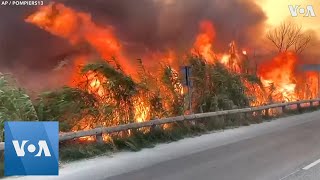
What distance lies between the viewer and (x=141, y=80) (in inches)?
589

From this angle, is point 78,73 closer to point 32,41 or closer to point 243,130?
point 32,41

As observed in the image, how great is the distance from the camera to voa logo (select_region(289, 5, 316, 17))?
96.7ft

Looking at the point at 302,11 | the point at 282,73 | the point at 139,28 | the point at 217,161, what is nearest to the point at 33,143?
the point at 217,161

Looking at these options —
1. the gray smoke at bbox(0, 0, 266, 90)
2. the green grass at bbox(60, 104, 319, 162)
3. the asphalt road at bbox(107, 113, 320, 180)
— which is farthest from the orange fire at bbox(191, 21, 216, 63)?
the asphalt road at bbox(107, 113, 320, 180)

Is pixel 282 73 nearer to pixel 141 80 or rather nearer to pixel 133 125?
pixel 141 80

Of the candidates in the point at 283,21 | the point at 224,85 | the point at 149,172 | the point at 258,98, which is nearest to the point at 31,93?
the point at 149,172

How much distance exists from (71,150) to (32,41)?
7.90 meters

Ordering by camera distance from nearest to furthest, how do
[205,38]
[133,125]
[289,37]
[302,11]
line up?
[133,125], [205,38], [289,37], [302,11]

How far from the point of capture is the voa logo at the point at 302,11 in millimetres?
29469

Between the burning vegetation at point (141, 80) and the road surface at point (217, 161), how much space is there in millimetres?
1752

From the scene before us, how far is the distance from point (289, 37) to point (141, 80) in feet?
58.1

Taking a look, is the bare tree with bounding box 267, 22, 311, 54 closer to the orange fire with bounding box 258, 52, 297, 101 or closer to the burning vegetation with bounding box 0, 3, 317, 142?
the burning vegetation with bounding box 0, 3, 317, 142

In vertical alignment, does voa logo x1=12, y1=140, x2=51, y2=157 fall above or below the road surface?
above

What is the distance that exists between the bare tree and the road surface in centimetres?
1565
